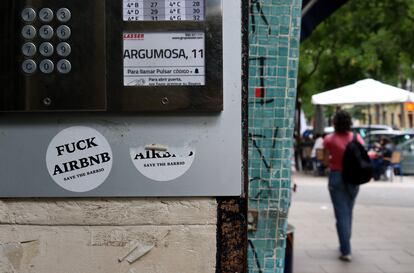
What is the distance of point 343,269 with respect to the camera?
642 cm

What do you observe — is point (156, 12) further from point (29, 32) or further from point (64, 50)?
point (29, 32)

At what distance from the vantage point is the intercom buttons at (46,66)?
7.01 ft

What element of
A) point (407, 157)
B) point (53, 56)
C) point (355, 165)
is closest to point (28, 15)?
point (53, 56)

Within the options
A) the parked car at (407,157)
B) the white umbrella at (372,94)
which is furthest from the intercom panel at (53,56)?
the parked car at (407,157)

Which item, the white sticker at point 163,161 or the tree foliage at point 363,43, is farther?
the tree foliage at point 363,43

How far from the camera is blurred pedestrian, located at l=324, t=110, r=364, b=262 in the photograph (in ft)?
21.6

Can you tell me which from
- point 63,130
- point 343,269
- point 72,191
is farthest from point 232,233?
point 343,269

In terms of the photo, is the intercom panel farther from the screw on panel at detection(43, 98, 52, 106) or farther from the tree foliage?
the tree foliage

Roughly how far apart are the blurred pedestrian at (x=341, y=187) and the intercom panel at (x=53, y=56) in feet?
16.2

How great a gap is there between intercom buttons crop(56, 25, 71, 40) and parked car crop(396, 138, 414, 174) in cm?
1651

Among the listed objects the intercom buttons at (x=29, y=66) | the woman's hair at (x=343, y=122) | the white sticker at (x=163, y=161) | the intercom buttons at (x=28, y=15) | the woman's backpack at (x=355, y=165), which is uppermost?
the intercom buttons at (x=28, y=15)

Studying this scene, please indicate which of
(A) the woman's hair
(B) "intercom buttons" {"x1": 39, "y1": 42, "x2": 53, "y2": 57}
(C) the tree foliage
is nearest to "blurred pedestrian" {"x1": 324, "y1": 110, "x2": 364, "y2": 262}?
(A) the woman's hair

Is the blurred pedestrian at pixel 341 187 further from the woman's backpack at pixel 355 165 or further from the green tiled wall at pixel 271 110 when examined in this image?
the green tiled wall at pixel 271 110

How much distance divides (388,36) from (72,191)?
663 inches
